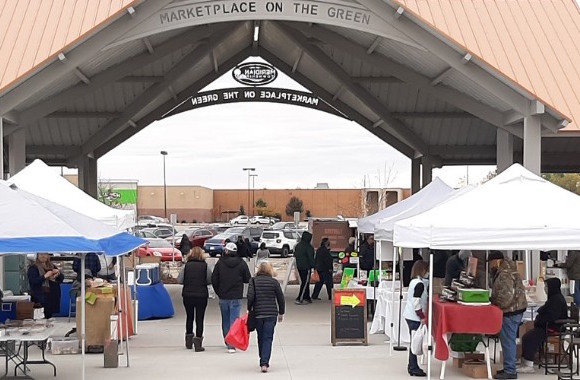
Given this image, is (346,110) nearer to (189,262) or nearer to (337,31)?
(337,31)

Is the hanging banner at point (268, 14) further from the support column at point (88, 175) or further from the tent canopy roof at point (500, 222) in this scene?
the support column at point (88, 175)

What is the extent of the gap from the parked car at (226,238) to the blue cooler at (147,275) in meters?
22.8

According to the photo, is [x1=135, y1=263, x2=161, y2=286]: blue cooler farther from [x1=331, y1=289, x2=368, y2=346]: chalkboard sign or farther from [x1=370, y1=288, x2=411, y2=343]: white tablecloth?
[x1=331, y1=289, x2=368, y2=346]: chalkboard sign

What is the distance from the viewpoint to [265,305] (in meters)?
13.5

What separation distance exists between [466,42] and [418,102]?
739 centimetres

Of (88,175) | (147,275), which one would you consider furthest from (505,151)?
(88,175)

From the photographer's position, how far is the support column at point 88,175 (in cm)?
3192

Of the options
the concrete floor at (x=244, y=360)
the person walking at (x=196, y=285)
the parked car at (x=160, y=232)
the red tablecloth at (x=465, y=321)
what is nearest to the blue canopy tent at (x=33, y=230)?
the concrete floor at (x=244, y=360)

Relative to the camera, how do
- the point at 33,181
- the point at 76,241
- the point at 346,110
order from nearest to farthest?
the point at 76,241
the point at 33,181
the point at 346,110

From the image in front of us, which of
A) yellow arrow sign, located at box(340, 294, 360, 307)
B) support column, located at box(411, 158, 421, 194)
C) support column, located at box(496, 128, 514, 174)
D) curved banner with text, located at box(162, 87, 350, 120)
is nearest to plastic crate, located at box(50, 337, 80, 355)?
yellow arrow sign, located at box(340, 294, 360, 307)

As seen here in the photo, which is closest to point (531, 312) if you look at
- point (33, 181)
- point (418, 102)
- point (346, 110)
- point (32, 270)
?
point (33, 181)

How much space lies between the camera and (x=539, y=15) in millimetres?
24484

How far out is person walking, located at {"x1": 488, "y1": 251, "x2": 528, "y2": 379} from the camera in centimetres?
1298

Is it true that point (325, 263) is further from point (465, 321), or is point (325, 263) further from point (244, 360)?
point (465, 321)
